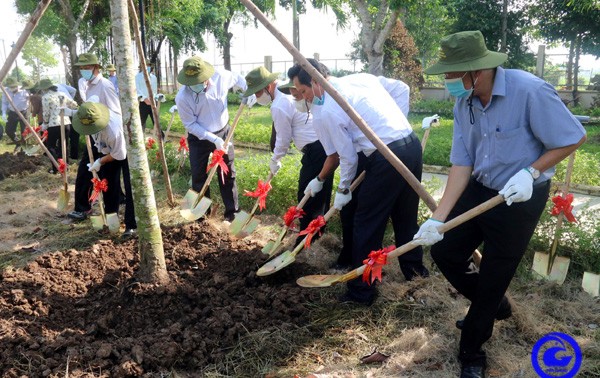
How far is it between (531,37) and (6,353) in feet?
61.1

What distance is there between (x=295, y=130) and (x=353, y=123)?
3.73ft

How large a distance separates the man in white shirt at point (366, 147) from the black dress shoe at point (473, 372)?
908mm

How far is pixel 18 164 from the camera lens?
8.88 meters

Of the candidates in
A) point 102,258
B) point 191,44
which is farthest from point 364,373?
point 191,44

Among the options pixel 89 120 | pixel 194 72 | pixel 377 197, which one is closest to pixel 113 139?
pixel 89 120

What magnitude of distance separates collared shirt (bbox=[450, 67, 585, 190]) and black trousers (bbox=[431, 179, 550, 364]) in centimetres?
14

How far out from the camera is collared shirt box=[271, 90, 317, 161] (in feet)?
14.4

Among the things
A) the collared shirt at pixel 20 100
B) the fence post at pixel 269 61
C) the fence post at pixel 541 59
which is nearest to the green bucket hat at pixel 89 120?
the collared shirt at pixel 20 100

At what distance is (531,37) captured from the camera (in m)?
17.6

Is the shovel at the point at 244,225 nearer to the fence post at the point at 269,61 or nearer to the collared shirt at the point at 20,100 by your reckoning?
the collared shirt at the point at 20,100

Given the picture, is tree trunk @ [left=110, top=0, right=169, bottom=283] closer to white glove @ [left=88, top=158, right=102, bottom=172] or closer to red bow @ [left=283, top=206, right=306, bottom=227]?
red bow @ [left=283, top=206, right=306, bottom=227]

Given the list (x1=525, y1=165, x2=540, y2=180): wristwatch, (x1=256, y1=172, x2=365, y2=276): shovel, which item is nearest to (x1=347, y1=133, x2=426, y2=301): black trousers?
(x1=256, y1=172, x2=365, y2=276): shovel

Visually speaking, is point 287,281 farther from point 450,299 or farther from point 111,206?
point 111,206

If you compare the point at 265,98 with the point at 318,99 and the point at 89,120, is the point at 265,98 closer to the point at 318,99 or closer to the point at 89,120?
the point at 318,99
